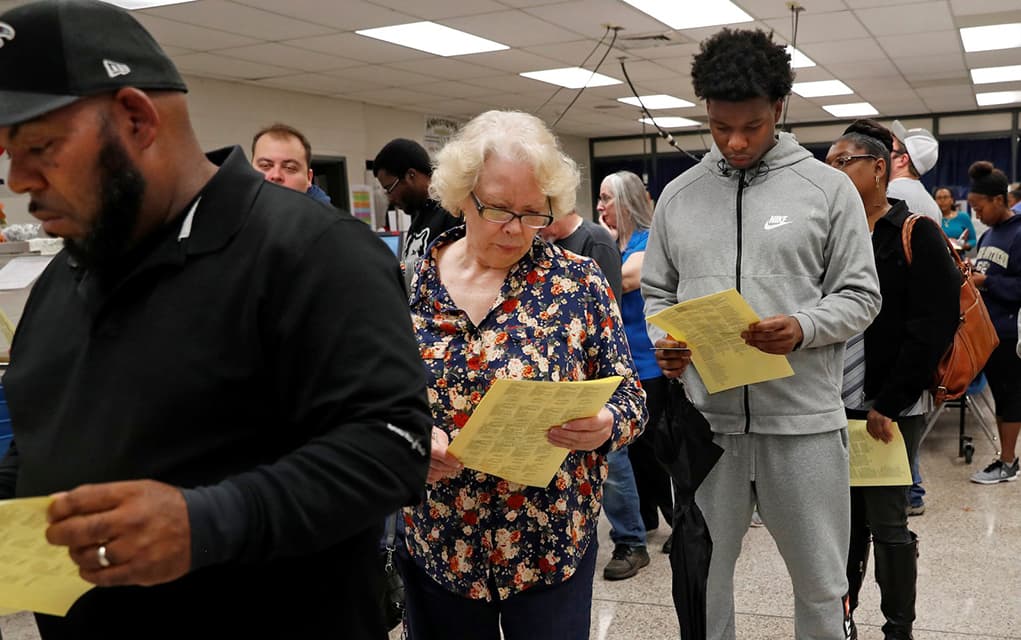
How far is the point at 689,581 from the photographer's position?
72.0 inches

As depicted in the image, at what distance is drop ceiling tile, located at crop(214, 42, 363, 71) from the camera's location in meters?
6.64

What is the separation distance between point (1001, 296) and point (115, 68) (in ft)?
14.5

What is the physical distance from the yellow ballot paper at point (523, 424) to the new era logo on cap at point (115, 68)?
62 cm

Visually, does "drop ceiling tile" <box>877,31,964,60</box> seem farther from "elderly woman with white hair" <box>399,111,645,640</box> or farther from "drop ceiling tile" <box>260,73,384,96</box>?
"elderly woman with white hair" <box>399,111,645,640</box>

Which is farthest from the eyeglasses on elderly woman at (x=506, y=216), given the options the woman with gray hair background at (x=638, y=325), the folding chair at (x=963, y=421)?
the folding chair at (x=963, y=421)

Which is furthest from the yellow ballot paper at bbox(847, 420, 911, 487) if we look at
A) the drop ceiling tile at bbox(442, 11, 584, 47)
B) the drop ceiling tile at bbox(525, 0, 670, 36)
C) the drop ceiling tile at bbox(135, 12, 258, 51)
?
the drop ceiling tile at bbox(135, 12, 258, 51)

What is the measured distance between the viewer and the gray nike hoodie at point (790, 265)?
1699 mm

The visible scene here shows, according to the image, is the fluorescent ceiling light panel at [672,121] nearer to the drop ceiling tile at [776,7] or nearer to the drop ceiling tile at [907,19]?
the drop ceiling tile at [907,19]

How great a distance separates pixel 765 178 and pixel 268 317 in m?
1.30

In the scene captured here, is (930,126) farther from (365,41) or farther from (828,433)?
(828,433)

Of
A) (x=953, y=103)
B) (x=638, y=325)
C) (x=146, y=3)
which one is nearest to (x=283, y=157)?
(x=638, y=325)

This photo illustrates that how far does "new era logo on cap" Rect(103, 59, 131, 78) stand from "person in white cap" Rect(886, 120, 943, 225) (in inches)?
126

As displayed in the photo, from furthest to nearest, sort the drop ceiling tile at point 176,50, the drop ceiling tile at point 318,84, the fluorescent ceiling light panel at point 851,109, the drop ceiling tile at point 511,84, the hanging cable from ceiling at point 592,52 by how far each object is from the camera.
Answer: the fluorescent ceiling light panel at point 851,109, the drop ceiling tile at point 511,84, the drop ceiling tile at point 318,84, the hanging cable from ceiling at point 592,52, the drop ceiling tile at point 176,50

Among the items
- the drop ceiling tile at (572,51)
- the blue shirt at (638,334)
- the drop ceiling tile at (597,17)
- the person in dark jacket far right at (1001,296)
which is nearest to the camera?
the blue shirt at (638,334)
